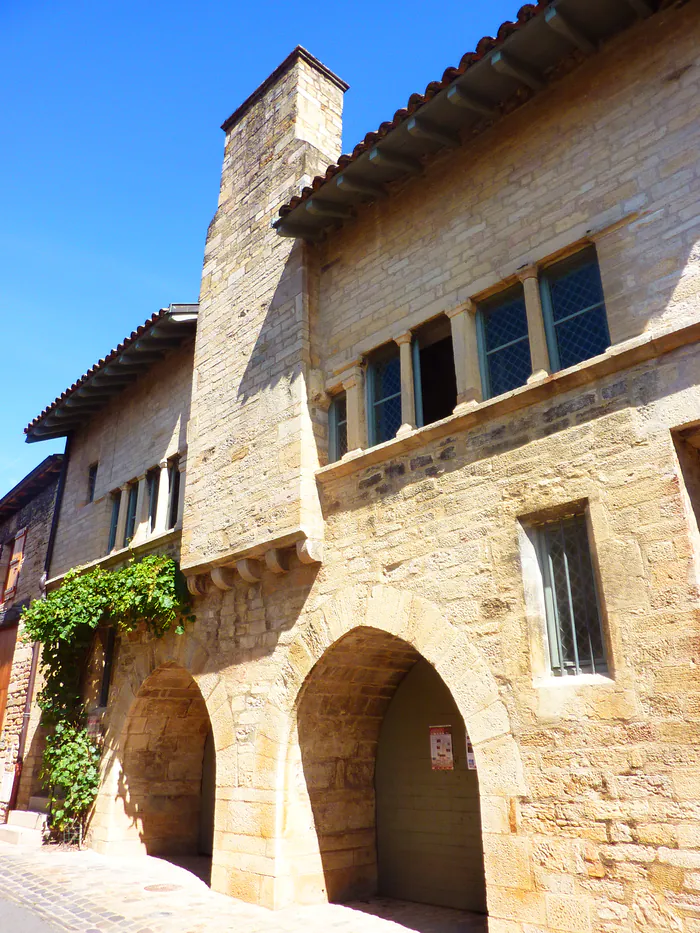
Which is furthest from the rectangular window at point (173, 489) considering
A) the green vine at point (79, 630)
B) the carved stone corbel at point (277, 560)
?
the carved stone corbel at point (277, 560)

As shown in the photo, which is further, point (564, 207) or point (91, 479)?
point (91, 479)

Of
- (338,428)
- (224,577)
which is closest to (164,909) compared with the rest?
(224,577)

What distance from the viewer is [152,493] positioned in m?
10.1

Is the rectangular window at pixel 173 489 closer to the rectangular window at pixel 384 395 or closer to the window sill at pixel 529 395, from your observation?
the window sill at pixel 529 395

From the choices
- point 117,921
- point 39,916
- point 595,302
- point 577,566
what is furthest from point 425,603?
point 39,916

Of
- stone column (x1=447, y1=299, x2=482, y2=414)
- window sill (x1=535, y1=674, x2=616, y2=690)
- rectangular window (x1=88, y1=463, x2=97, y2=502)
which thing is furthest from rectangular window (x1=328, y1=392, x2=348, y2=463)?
rectangular window (x1=88, y1=463, x2=97, y2=502)

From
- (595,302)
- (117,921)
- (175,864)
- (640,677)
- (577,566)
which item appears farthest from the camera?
(175,864)

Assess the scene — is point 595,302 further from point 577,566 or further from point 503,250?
point 577,566

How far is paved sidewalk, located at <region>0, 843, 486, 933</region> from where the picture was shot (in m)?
5.45

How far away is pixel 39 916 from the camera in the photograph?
5773mm

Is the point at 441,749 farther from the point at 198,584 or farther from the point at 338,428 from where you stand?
the point at 338,428

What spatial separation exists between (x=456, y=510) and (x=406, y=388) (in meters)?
1.36

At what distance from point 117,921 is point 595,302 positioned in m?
5.98

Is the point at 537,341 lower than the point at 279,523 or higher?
higher
